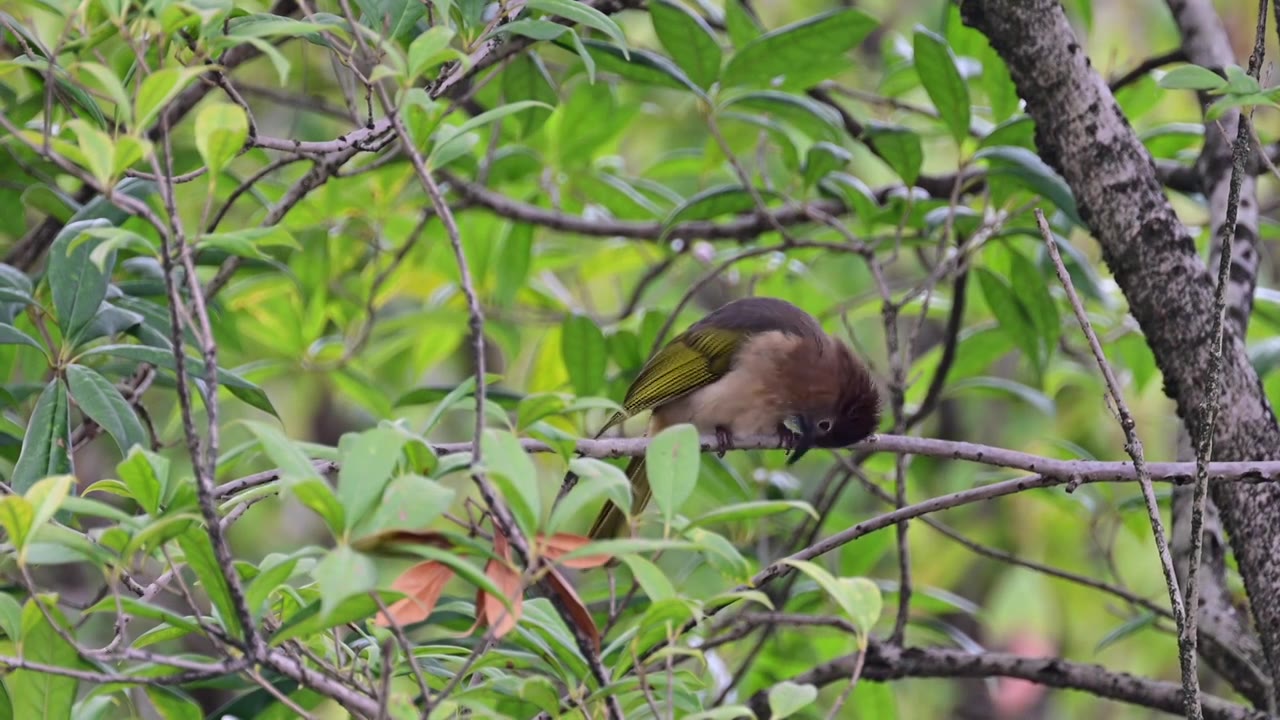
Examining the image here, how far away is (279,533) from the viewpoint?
7.77 meters

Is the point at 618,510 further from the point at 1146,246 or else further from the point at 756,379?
the point at 1146,246

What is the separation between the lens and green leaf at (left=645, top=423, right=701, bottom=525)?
4.94 feet

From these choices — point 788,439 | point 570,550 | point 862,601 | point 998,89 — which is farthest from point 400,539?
point 998,89

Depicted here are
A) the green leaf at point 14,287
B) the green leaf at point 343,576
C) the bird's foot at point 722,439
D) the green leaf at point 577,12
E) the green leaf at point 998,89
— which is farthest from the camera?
the green leaf at point 998,89

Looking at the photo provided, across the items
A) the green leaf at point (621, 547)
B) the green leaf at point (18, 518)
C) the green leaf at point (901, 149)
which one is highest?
the green leaf at point (901, 149)

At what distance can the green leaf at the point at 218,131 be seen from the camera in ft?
4.87

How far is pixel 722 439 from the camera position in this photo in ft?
10.6

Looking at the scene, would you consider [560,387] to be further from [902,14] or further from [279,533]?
[902,14]

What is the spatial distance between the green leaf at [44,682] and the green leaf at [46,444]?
388 mm

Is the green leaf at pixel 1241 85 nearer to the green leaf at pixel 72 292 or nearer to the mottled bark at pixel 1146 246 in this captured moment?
the mottled bark at pixel 1146 246

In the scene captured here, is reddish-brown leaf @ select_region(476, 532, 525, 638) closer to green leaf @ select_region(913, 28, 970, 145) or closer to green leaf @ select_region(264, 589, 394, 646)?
green leaf @ select_region(264, 589, 394, 646)

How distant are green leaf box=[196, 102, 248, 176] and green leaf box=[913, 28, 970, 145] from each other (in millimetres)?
1851

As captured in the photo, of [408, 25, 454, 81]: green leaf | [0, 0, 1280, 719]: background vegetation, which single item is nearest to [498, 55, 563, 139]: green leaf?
[0, 0, 1280, 719]: background vegetation

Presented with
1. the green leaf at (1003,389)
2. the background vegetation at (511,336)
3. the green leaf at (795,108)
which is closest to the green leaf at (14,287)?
the background vegetation at (511,336)
